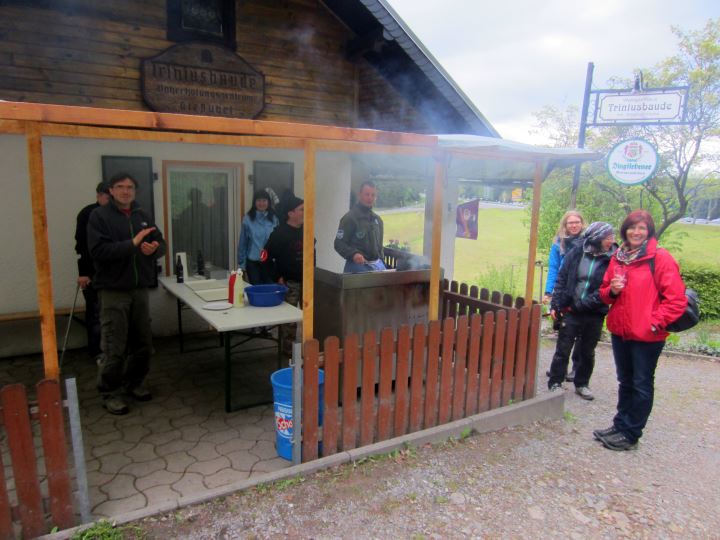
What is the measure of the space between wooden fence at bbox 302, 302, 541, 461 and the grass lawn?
5.09 meters

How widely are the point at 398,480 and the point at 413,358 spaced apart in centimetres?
85

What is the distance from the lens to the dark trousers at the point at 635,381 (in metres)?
3.76

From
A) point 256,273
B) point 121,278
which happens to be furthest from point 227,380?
point 256,273

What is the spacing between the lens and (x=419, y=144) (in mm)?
3600

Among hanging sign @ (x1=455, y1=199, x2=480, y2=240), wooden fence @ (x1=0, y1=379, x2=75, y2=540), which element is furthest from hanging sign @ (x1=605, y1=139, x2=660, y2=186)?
wooden fence @ (x1=0, y1=379, x2=75, y2=540)

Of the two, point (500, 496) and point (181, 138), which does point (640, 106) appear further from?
point (181, 138)

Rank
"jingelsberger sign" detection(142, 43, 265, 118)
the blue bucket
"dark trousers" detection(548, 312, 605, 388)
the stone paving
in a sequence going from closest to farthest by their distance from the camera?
the stone paving < the blue bucket < "dark trousers" detection(548, 312, 605, 388) < "jingelsberger sign" detection(142, 43, 265, 118)

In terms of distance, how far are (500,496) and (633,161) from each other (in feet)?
17.3

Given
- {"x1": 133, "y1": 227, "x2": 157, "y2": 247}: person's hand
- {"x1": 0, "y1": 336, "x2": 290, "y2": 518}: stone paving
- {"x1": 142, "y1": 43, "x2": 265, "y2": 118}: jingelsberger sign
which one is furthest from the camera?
{"x1": 142, "y1": 43, "x2": 265, "y2": 118}: jingelsberger sign

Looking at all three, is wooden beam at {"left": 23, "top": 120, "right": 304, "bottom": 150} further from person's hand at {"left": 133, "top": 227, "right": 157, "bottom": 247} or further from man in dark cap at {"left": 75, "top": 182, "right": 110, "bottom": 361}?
man in dark cap at {"left": 75, "top": 182, "right": 110, "bottom": 361}

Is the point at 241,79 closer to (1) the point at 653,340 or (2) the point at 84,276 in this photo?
(2) the point at 84,276

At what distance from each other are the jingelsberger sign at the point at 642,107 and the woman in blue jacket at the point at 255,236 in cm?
489

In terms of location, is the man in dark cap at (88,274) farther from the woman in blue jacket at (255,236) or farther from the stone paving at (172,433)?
the woman in blue jacket at (255,236)

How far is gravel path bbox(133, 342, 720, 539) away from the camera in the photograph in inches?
114
